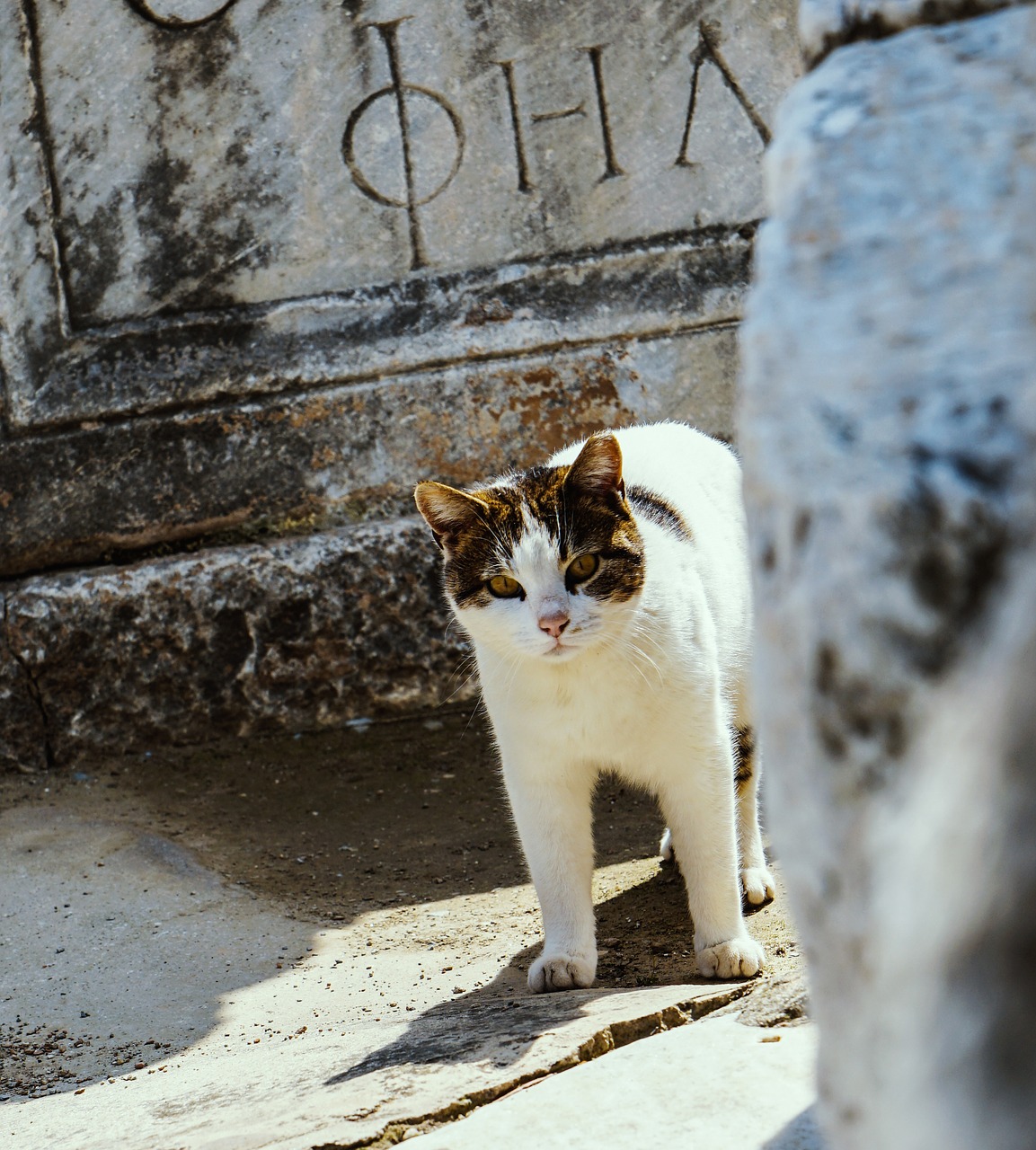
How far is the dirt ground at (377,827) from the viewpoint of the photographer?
8.68ft

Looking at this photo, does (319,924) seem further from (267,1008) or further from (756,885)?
(756,885)

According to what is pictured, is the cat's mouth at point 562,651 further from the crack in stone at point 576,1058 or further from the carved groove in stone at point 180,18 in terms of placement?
the carved groove in stone at point 180,18

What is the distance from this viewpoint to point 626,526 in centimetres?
242

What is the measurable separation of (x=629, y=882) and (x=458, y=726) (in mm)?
1101

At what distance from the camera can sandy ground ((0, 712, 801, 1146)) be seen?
75.3 inches

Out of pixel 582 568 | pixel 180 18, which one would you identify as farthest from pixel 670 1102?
pixel 180 18

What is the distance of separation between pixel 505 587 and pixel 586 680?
236mm

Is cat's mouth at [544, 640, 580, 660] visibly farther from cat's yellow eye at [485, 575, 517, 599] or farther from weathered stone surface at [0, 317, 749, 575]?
weathered stone surface at [0, 317, 749, 575]

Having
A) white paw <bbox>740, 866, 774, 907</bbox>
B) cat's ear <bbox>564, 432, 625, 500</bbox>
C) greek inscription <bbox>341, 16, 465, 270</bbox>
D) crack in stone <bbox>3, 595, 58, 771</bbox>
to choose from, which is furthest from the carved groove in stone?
white paw <bbox>740, 866, 774, 907</bbox>

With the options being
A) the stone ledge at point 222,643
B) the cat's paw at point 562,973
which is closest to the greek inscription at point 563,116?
the stone ledge at point 222,643

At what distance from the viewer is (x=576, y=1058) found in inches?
67.3

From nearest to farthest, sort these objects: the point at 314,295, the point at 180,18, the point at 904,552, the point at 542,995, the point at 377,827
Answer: the point at 904,552
the point at 542,995
the point at 377,827
the point at 180,18
the point at 314,295

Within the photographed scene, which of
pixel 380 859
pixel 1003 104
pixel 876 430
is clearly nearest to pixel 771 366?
pixel 876 430

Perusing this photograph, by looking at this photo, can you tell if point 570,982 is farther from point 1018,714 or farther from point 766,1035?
point 1018,714
